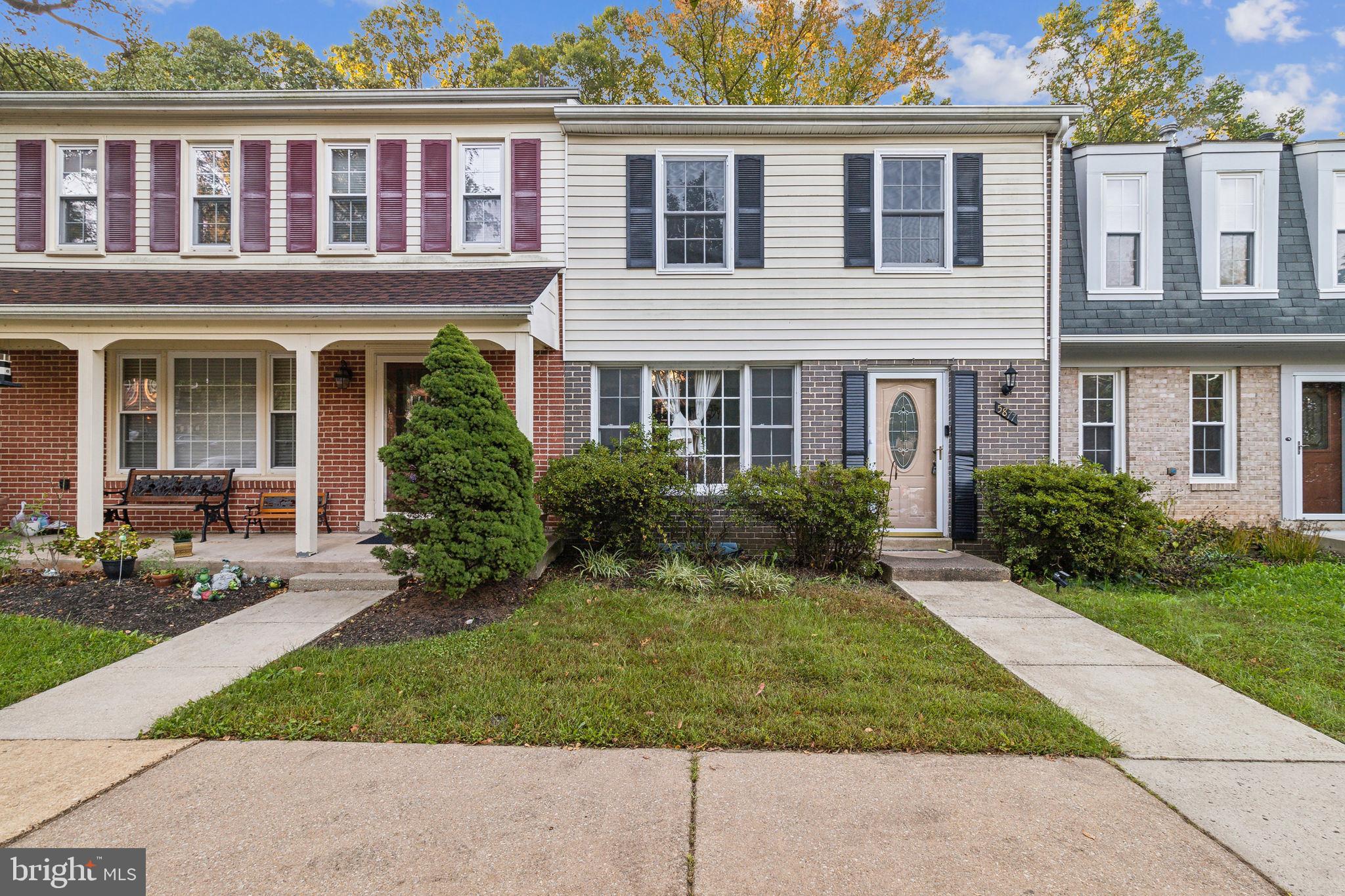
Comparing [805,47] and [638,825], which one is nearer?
[638,825]

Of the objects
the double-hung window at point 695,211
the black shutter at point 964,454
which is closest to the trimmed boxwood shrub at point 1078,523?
the black shutter at point 964,454

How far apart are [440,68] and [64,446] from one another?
1459 cm

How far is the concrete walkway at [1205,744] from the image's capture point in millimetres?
2322

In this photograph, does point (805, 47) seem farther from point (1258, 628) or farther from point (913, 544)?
point (1258, 628)

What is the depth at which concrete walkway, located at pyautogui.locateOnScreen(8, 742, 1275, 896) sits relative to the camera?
210cm

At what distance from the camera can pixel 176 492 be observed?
7.84 metres

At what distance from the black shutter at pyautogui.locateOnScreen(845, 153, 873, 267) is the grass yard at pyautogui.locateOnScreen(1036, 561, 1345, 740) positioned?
4.52m

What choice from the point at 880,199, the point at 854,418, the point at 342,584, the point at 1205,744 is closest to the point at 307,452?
the point at 342,584

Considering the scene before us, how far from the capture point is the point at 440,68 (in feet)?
57.5

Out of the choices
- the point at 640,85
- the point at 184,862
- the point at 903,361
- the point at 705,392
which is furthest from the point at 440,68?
the point at 184,862

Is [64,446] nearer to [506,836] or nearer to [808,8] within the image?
[506,836]

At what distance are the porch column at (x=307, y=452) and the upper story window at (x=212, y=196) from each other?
2874mm

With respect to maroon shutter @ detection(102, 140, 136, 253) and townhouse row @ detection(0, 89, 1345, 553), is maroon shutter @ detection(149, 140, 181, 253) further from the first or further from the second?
maroon shutter @ detection(102, 140, 136, 253)

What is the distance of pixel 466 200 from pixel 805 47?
11494mm
